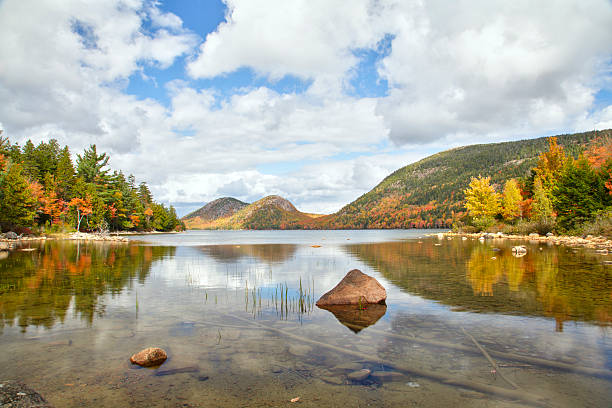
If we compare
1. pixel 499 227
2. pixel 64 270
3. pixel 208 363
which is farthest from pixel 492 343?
pixel 499 227

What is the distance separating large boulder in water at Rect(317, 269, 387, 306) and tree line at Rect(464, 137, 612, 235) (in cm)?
4819

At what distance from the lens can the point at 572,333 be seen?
1030 cm

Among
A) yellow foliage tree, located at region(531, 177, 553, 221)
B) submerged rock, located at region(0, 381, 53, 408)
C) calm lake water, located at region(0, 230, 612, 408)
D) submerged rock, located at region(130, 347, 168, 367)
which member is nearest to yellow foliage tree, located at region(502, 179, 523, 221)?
yellow foliage tree, located at region(531, 177, 553, 221)

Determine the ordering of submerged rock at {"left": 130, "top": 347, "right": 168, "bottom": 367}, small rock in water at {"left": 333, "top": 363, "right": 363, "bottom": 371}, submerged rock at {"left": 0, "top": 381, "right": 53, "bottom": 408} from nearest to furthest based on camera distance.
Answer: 1. submerged rock at {"left": 0, "top": 381, "right": 53, "bottom": 408}
2. small rock in water at {"left": 333, "top": 363, "right": 363, "bottom": 371}
3. submerged rock at {"left": 130, "top": 347, "right": 168, "bottom": 367}

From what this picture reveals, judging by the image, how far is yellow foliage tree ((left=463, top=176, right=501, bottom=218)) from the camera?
86.0m

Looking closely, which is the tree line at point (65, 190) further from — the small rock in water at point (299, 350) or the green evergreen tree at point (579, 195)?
the green evergreen tree at point (579, 195)

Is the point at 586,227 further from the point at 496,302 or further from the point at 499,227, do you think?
the point at 496,302

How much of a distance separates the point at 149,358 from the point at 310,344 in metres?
4.15

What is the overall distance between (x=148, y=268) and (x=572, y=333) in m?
26.9

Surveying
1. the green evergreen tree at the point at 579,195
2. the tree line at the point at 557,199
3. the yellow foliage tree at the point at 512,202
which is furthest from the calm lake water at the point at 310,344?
the yellow foliage tree at the point at 512,202

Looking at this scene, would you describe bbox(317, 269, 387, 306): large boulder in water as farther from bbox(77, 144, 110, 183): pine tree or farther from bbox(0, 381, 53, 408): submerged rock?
bbox(77, 144, 110, 183): pine tree

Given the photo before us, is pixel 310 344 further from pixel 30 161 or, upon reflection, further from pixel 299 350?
pixel 30 161

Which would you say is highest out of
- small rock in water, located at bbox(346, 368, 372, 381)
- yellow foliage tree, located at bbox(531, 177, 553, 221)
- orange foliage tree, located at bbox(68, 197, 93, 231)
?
orange foliage tree, located at bbox(68, 197, 93, 231)

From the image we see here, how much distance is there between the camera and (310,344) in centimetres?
988
